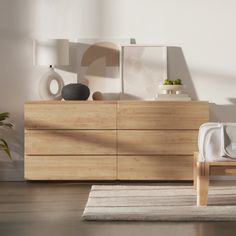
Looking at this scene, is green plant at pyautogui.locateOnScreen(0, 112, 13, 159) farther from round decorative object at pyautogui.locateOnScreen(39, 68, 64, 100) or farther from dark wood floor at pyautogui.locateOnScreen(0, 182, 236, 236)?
dark wood floor at pyautogui.locateOnScreen(0, 182, 236, 236)

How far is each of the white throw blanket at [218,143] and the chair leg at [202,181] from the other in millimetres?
123

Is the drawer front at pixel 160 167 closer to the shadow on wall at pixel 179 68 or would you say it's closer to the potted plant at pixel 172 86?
the potted plant at pixel 172 86

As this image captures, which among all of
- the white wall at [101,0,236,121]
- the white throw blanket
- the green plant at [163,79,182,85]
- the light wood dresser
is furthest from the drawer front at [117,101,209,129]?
the white throw blanket

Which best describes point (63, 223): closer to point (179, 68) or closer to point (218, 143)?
point (218, 143)

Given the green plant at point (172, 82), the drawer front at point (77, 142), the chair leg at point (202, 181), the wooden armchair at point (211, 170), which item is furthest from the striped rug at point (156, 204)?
the green plant at point (172, 82)

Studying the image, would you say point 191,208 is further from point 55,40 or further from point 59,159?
point 55,40

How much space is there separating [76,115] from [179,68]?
46.3 inches

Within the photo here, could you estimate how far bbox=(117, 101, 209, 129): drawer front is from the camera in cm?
604

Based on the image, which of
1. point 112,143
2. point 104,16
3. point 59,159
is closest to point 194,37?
point 104,16

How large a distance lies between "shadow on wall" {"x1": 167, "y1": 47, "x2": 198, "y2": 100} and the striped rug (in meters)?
1.19

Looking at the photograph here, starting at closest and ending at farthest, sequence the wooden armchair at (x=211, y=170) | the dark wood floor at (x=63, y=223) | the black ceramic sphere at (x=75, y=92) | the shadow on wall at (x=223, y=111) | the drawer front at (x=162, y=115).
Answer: the dark wood floor at (x=63, y=223) → the wooden armchair at (x=211, y=170) → the drawer front at (x=162, y=115) → the black ceramic sphere at (x=75, y=92) → the shadow on wall at (x=223, y=111)

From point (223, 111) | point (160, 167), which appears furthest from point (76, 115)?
point (223, 111)

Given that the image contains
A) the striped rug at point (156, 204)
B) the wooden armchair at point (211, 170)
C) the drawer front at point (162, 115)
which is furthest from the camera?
the drawer front at point (162, 115)

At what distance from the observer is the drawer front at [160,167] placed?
19.9 feet
